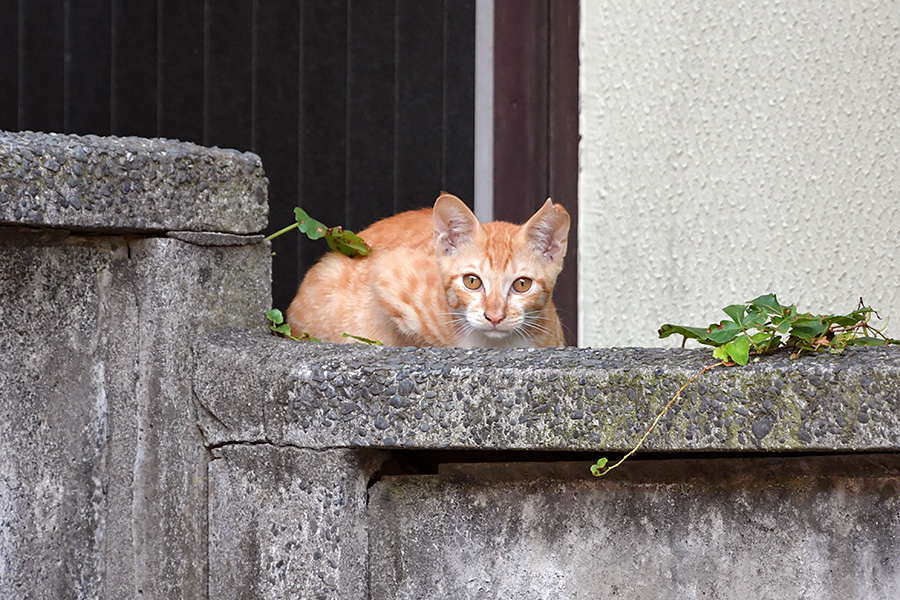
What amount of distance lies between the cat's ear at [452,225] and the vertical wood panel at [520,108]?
2.60ft

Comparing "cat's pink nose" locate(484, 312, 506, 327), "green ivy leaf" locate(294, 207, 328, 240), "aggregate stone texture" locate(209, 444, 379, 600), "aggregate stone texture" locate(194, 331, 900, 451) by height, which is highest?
"green ivy leaf" locate(294, 207, 328, 240)

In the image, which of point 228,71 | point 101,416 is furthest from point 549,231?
point 228,71

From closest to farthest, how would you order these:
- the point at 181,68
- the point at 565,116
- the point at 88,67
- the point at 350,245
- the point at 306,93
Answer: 1. the point at 350,245
2. the point at 565,116
3. the point at 88,67
4. the point at 181,68
5. the point at 306,93

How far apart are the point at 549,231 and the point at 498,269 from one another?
0.59 feet

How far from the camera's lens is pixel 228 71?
354 cm

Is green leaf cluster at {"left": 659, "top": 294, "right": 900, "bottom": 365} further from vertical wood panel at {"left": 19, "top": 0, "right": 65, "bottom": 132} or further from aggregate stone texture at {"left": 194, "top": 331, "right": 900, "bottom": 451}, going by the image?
vertical wood panel at {"left": 19, "top": 0, "right": 65, "bottom": 132}

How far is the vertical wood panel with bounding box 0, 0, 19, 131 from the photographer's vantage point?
3.27m

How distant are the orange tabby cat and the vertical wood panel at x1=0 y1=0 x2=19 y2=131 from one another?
160cm

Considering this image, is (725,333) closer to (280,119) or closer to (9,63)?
(280,119)

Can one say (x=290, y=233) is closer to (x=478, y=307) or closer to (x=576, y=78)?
(x=576, y=78)

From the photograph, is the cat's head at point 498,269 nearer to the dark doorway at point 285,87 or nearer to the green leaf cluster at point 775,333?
the green leaf cluster at point 775,333

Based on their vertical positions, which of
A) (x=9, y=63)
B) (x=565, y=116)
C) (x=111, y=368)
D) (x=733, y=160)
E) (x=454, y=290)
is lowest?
(x=111, y=368)

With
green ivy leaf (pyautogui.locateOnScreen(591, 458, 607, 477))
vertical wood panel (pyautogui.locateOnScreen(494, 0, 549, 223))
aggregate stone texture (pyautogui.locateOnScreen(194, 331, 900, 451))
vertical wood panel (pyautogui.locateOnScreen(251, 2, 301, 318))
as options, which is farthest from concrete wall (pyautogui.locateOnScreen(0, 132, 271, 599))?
vertical wood panel (pyautogui.locateOnScreen(251, 2, 301, 318))

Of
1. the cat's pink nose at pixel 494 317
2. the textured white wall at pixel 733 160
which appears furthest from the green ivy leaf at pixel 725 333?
the textured white wall at pixel 733 160
